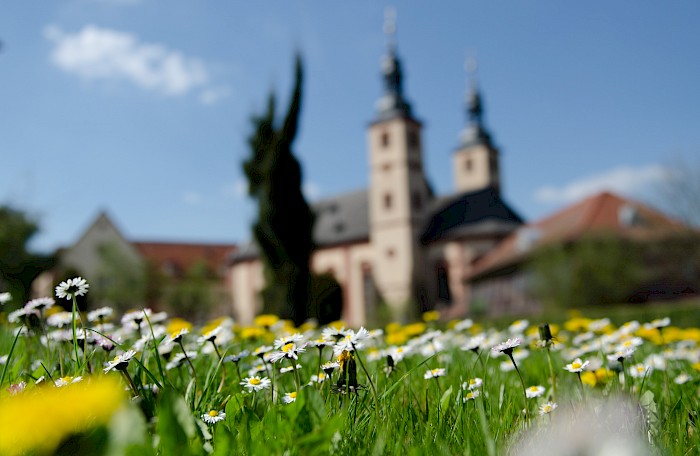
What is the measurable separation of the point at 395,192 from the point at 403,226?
2.48 m

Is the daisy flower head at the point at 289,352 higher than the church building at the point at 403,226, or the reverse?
the church building at the point at 403,226

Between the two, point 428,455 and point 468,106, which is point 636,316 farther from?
point 468,106

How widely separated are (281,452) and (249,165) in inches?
929

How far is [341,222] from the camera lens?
1865 inches

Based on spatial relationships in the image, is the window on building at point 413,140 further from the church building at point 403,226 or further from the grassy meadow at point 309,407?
the grassy meadow at point 309,407

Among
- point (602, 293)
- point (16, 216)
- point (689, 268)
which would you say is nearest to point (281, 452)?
point (16, 216)

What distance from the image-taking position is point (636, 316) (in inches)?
543

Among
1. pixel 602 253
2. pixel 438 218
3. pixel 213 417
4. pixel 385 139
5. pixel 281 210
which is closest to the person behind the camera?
pixel 213 417

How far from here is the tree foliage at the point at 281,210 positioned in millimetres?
23875

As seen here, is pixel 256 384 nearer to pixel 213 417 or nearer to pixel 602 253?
pixel 213 417

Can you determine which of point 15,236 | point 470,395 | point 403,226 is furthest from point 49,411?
point 403,226

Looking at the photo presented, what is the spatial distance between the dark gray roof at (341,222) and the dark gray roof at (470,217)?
5084 millimetres

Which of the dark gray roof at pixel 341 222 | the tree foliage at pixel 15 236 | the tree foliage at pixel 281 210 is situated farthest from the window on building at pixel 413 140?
the tree foliage at pixel 15 236

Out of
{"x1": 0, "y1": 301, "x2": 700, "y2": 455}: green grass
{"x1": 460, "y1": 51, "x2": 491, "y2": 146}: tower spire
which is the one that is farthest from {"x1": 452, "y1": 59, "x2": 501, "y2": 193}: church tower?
{"x1": 0, "y1": 301, "x2": 700, "y2": 455}: green grass
